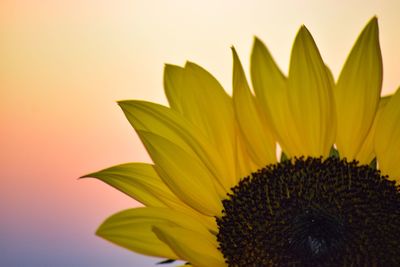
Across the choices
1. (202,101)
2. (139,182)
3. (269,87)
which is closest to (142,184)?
(139,182)

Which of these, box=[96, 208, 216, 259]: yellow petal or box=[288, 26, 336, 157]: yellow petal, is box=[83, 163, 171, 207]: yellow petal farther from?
box=[288, 26, 336, 157]: yellow petal

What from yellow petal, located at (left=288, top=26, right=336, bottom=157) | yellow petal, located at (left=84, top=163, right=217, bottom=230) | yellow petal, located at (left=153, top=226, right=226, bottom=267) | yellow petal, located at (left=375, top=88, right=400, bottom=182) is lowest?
yellow petal, located at (left=153, top=226, right=226, bottom=267)

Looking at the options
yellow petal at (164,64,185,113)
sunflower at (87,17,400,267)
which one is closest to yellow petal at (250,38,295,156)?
sunflower at (87,17,400,267)

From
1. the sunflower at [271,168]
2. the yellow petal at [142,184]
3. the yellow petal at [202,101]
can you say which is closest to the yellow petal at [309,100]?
the sunflower at [271,168]

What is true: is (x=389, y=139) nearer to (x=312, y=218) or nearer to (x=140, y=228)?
(x=312, y=218)

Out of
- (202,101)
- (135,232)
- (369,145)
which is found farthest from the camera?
(369,145)

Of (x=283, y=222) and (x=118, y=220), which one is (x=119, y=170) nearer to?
(x=118, y=220)

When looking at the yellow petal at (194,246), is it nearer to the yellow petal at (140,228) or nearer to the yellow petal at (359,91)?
the yellow petal at (140,228)

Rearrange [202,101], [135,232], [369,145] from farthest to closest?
[369,145] → [202,101] → [135,232]
